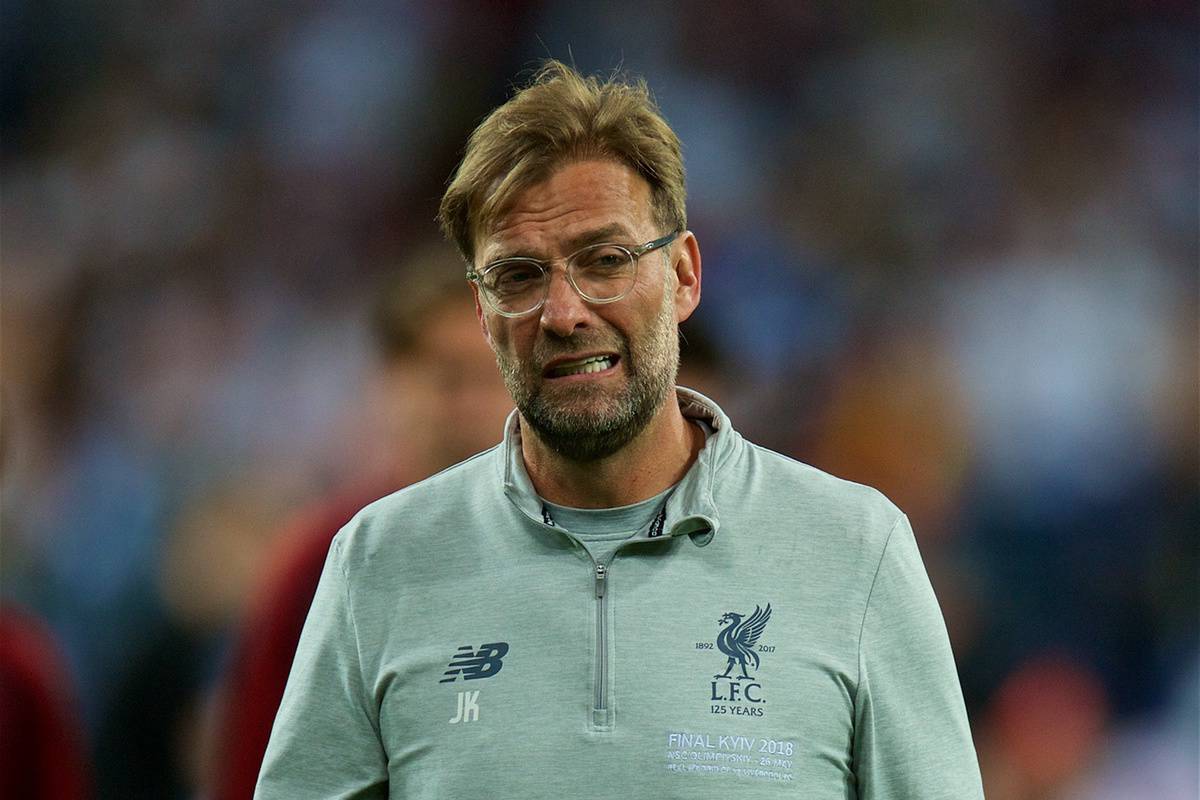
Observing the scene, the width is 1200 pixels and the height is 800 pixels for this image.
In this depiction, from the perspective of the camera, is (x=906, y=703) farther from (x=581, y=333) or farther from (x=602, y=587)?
(x=581, y=333)

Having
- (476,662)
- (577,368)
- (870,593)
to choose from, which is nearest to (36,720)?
(476,662)

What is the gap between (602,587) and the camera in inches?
48.0

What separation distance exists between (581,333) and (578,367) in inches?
1.4

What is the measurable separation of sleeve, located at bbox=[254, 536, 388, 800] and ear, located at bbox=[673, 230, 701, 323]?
0.46 m

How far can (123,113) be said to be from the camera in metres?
2.38

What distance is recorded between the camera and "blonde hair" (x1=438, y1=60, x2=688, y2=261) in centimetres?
130

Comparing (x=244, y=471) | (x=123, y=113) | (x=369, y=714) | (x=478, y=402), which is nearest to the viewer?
(x=369, y=714)

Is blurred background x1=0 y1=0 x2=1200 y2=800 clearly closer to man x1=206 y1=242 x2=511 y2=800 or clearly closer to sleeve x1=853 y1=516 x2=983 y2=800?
man x1=206 y1=242 x2=511 y2=800

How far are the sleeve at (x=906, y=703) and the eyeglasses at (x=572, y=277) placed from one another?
0.37 metres

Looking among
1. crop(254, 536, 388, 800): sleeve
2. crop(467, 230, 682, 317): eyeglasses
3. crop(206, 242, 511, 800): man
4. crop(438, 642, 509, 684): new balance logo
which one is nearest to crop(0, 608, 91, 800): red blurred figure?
crop(206, 242, 511, 800): man

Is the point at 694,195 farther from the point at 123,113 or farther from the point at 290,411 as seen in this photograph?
the point at 123,113

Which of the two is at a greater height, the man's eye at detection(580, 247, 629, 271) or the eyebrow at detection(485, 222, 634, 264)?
the eyebrow at detection(485, 222, 634, 264)

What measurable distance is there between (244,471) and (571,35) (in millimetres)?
984

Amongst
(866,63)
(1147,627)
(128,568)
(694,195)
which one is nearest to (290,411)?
(128,568)
